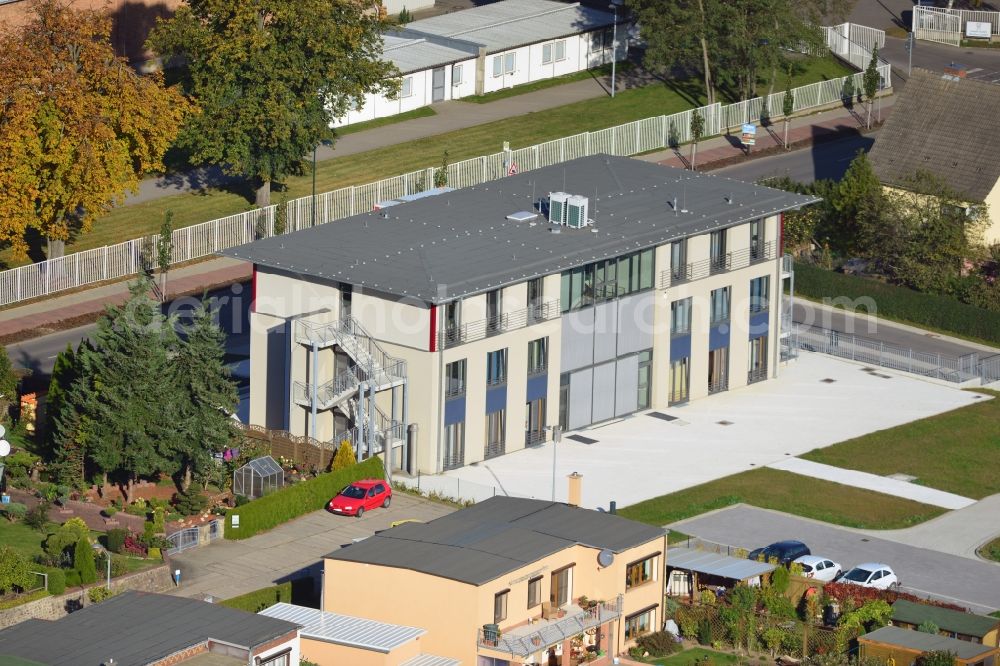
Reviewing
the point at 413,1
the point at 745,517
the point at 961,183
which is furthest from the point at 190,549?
the point at 413,1

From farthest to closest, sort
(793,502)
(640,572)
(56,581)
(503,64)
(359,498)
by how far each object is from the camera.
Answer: (503,64), (793,502), (359,498), (640,572), (56,581)

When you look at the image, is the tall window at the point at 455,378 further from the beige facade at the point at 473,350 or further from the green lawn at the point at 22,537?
the green lawn at the point at 22,537

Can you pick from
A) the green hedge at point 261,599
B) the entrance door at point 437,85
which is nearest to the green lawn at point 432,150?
the entrance door at point 437,85

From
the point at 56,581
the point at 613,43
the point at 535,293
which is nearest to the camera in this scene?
the point at 56,581

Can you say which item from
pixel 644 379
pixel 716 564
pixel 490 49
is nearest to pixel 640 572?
pixel 716 564

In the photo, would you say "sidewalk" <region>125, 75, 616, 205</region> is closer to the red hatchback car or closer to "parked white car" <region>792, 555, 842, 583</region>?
the red hatchback car

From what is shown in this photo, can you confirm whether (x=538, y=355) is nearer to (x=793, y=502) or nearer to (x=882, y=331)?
(x=793, y=502)
